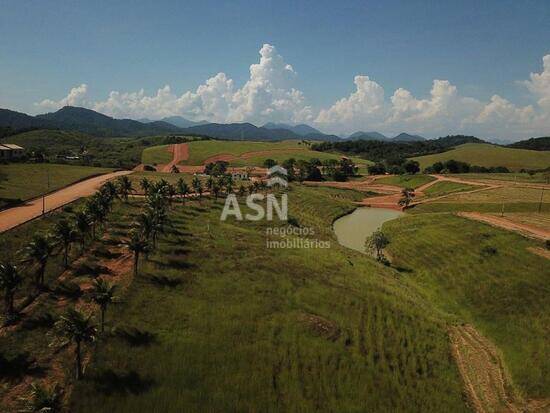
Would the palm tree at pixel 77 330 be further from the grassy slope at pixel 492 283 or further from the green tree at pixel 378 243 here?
the green tree at pixel 378 243

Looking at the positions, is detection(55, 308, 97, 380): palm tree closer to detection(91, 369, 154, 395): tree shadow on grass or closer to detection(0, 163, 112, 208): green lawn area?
detection(91, 369, 154, 395): tree shadow on grass

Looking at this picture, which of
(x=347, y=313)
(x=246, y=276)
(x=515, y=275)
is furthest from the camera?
(x=515, y=275)

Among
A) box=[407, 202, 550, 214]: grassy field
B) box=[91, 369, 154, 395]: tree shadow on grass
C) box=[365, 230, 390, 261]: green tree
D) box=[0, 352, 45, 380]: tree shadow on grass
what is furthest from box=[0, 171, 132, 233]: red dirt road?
box=[407, 202, 550, 214]: grassy field

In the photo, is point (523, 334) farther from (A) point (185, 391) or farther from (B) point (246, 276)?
(A) point (185, 391)

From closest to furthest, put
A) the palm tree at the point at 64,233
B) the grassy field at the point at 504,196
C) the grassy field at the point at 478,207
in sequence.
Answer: the palm tree at the point at 64,233, the grassy field at the point at 478,207, the grassy field at the point at 504,196

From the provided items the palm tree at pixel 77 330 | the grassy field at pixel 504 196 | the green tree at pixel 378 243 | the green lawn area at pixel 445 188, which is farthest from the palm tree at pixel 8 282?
the green lawn area at pixel 445 188

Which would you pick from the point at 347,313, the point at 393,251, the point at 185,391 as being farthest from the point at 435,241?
the point at 185,391
